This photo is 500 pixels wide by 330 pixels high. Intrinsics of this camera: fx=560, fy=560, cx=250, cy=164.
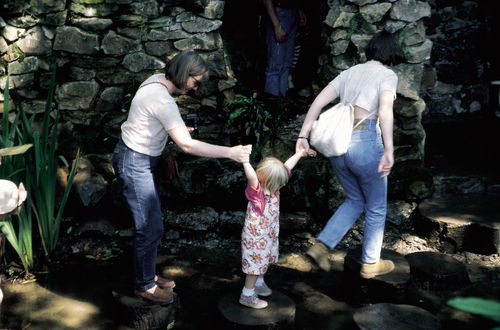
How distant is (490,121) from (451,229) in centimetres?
286

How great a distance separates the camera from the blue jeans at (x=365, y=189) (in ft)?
11.8

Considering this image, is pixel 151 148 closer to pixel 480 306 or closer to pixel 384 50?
pixel 384 50

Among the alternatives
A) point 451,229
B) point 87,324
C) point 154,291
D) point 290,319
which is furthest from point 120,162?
point 451,229

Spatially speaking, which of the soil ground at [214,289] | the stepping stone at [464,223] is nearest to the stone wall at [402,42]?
the stepping stone at [464,223]

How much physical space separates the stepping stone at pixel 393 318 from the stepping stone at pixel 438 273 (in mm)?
536

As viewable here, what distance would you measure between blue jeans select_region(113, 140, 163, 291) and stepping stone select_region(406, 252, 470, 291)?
1.91 m

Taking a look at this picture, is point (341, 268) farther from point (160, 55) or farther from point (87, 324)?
point (160, 55)

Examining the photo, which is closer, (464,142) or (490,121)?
(464,142)

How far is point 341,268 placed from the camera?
432 centimetres

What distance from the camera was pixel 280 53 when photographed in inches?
222

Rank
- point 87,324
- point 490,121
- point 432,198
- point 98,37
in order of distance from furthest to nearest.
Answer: point 490,121 → point 432,198 → point 98,37 → point 87,324

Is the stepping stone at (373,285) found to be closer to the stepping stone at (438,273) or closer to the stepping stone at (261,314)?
Answer: the stepping stone at (438,273)

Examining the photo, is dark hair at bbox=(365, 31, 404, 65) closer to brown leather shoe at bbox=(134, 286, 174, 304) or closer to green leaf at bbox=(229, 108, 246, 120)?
green leaf at bbox=(229, 108, 246, 120)

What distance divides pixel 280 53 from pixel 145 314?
10.4 ft
